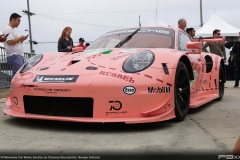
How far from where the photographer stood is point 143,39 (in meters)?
4.56

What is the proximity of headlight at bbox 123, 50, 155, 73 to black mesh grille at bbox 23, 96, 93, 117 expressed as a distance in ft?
1.71

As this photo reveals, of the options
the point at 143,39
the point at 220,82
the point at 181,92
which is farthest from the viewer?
the point at 220,82

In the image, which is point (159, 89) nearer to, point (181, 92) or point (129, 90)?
point (129, 90)

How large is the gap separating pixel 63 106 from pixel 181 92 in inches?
54.5

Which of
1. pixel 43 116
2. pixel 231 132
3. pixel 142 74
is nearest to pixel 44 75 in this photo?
pixel 43 116

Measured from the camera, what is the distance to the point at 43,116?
11.3 ft

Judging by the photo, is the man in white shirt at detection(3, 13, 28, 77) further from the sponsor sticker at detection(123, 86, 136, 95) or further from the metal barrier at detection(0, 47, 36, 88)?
the sponsor sticker at detection(123, 86, 136, 95)

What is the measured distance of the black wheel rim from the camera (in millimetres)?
3814

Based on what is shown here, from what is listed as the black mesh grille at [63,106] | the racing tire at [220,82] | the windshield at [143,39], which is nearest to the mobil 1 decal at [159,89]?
the black mesh grille at [63,106]

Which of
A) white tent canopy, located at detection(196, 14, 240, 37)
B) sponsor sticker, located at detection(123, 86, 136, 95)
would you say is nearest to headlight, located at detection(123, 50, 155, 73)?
sponsor sticker, located at detection(123, 86, 136, 95)

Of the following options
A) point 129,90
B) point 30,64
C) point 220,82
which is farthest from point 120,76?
point 220,82

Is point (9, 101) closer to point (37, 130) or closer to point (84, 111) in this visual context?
point (37, 130)

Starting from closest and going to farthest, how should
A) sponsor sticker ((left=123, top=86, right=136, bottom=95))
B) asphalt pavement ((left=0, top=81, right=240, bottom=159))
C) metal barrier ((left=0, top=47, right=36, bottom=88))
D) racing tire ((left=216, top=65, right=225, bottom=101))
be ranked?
asphalt pavement ((left=0, top=81, right=240, bottom=159)), sponsor sticker ((left=123, top=86, right=136, bottom=95)), racing tire ((left=216, top=65, right=225, bottom=101)), metal barrier ((left=0, top=47, right=36, bottom=88))

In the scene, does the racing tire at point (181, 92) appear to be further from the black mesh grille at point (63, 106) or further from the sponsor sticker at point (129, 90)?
the black mesh grille at point (63, 106)
